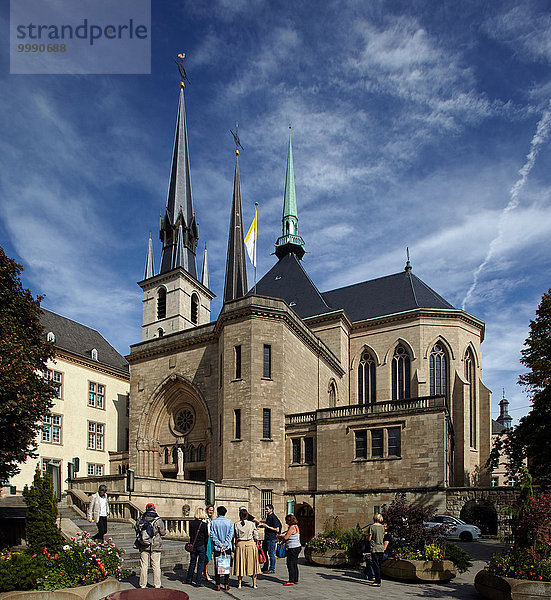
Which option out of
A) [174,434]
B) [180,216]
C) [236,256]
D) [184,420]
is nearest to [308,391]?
[184,420]

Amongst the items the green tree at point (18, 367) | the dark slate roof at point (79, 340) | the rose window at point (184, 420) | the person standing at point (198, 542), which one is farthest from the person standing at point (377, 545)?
the dark slate roof at point (79, 340)

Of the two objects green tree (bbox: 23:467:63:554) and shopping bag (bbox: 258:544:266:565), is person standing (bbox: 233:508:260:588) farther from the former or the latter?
green tree (bbox: 23:467:63:554)

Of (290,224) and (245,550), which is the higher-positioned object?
(290,224)

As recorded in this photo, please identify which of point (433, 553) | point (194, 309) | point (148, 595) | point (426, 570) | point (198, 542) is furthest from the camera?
point (194, 309)

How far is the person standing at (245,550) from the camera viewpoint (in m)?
11.4

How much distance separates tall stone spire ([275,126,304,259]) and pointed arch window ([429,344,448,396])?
778 inches

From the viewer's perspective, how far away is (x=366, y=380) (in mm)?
42656

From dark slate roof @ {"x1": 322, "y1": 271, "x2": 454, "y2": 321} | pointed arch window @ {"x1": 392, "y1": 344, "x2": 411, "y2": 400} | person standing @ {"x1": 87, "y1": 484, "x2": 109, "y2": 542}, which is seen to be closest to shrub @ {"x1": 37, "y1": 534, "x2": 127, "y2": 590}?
person standing @ {"x1": 87, "y1": 484, "x2": 109, "y2": 542}

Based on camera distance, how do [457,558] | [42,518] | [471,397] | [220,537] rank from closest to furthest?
[42,518]
[220,537]
[457,558]
[471,397]

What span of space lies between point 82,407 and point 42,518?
3021 centimetres

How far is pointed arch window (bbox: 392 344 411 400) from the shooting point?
40906 millimetres

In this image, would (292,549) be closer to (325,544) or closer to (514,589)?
(325,544)

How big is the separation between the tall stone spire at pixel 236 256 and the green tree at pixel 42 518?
4542 centimetres

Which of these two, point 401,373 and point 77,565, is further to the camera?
point 401,373
